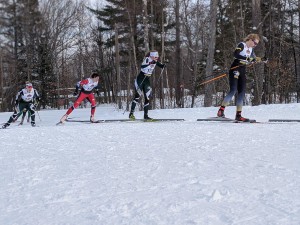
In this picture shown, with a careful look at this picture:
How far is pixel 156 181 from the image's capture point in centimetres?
288

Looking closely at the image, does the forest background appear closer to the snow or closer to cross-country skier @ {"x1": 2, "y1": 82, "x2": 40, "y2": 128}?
cross-country skier @ {"x1": 2, "y1": 82, "x2": 40, "y2": 128}

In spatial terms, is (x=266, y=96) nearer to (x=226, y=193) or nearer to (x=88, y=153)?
(x=88, y=153)

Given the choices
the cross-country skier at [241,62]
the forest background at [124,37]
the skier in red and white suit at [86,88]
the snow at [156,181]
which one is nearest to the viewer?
the snow at [156,181]

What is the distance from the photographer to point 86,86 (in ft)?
33.6

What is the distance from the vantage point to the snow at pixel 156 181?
2.13 meters

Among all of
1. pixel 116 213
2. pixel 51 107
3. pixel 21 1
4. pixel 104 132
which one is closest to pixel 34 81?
pixel 51 107

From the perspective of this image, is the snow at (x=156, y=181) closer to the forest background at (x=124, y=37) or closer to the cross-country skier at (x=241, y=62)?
the cross-country skier at (x=241, y=62)

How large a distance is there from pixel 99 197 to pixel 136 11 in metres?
22.7

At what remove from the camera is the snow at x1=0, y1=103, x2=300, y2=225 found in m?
2.13

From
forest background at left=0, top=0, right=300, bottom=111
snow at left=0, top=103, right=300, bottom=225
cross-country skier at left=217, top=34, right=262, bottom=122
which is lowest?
snow at left=0, top=103, right=300, bottom=225

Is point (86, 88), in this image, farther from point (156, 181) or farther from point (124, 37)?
point (124, 37)

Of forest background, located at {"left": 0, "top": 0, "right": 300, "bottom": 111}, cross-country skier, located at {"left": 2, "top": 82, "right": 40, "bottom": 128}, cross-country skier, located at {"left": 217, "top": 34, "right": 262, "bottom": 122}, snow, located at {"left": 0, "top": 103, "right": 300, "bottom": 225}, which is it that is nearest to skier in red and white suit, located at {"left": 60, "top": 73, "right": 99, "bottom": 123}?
cross-country skier, located at {"left": 2, "top": 82, "right": 40, "bottom": 128}

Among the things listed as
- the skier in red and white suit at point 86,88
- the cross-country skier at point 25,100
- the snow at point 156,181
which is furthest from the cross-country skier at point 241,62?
the cross-country skier at point 25,100

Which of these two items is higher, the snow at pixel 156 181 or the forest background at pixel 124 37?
the forest background at pixel 124 37
